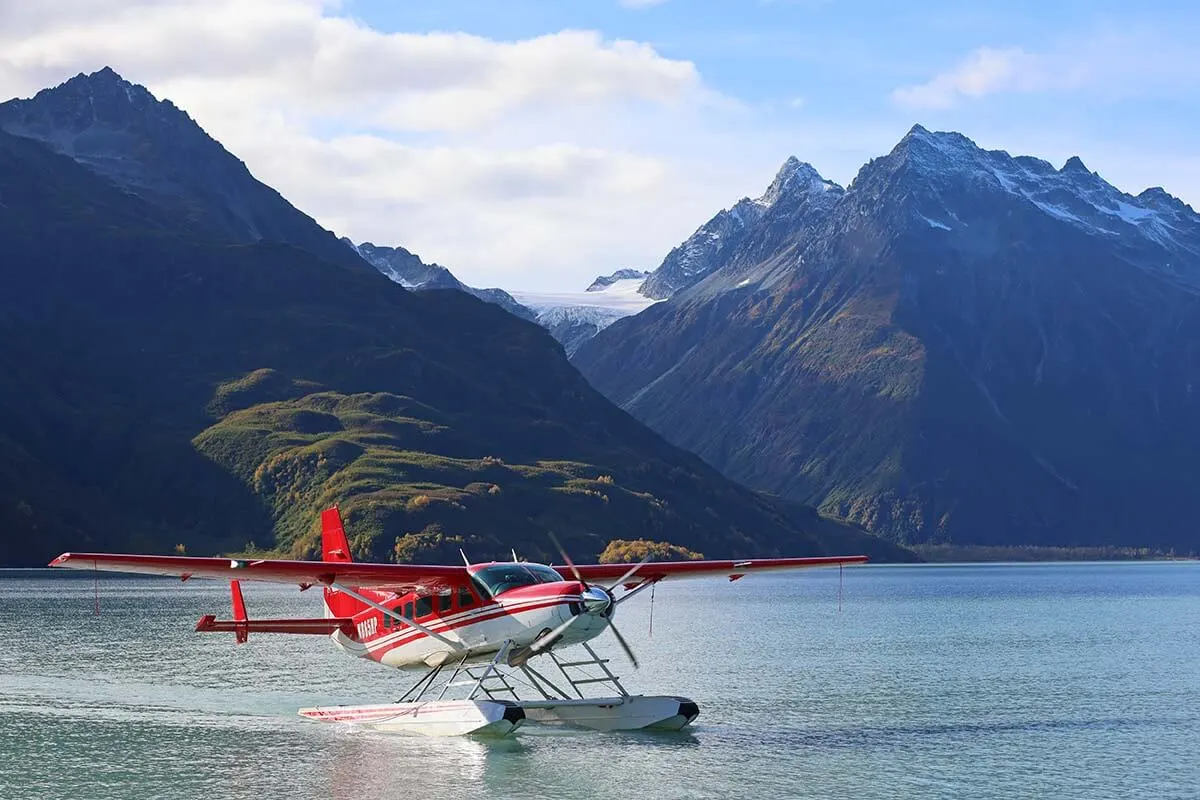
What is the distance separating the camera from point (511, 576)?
144 feet

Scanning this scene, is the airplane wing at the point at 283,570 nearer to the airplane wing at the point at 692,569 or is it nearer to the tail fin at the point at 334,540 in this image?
the airplane wing at the point at 692,569

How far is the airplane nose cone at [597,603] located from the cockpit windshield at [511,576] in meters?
2.52

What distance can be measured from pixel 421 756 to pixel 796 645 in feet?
156

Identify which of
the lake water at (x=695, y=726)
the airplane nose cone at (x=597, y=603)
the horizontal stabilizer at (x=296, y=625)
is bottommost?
the lake water at (x=695, y=726)

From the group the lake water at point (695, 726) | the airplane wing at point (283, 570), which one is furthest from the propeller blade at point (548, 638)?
the airplane wing at point (283, 570)

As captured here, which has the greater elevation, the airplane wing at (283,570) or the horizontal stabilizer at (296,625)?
the airplane wing at (283,570)

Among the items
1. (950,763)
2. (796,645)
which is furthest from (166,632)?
(950,763)

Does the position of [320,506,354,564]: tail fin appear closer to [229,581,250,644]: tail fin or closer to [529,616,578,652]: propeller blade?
[229,581,250,644]: tail fin

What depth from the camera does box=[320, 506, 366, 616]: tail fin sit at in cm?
5181

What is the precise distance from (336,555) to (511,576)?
36.5 ft

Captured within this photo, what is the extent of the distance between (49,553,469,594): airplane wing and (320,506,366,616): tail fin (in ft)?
16.1

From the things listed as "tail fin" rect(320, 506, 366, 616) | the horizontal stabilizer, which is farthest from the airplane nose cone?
the horizontal stabilizer

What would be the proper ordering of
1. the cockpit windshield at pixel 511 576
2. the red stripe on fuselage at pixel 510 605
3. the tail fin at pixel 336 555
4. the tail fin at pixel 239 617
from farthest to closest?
the tail fin at pixel 336 555
the tail fin at pixel 239 617
the cockpit windshield at pixel 511 576
the red stripe on fuselage at pixel 510 605

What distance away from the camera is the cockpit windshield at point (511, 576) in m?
43.5
